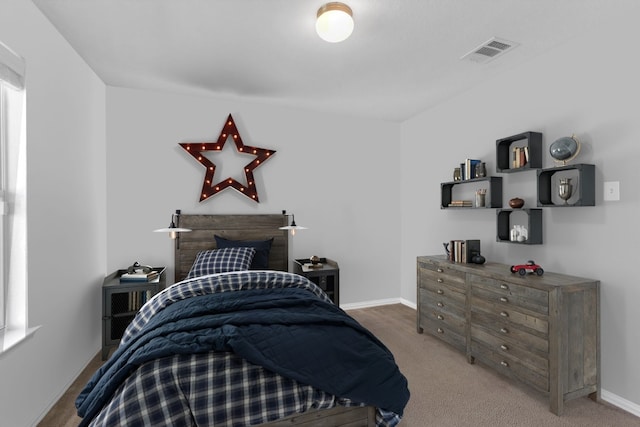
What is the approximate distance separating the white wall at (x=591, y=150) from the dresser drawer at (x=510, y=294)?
0.48m

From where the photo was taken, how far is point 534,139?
2.63 m

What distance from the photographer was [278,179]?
3904mm

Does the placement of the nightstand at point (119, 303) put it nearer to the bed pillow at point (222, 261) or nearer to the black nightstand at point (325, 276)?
the bed pillow at point (222, 261)

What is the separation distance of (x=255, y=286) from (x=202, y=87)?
2.19m

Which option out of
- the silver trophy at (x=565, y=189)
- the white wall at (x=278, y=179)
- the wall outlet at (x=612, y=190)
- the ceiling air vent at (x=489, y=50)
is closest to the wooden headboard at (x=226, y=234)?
the white wall at (x=278, y=179)

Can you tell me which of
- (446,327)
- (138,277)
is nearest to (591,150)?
(446,327)

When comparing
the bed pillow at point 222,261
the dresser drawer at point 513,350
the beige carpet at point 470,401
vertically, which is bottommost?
the beige carpet at point 470,401

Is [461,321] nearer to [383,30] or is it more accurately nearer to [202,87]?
[383,30]

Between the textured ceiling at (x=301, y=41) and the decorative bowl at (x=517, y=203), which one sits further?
A: the decorative bowl at (x=517, y=203)

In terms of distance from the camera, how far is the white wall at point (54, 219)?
6.19 feet

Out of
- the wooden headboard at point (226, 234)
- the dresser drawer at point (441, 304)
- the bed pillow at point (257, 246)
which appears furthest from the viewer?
the wooden headboard at point (226, 234)

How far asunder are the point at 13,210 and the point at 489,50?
3404 millimetres

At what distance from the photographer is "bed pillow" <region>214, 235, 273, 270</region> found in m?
3.33

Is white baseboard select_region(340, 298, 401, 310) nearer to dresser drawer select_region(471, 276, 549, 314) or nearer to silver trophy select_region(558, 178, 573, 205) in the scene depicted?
dresser drawer select_region(471, 276, 549, 314)
